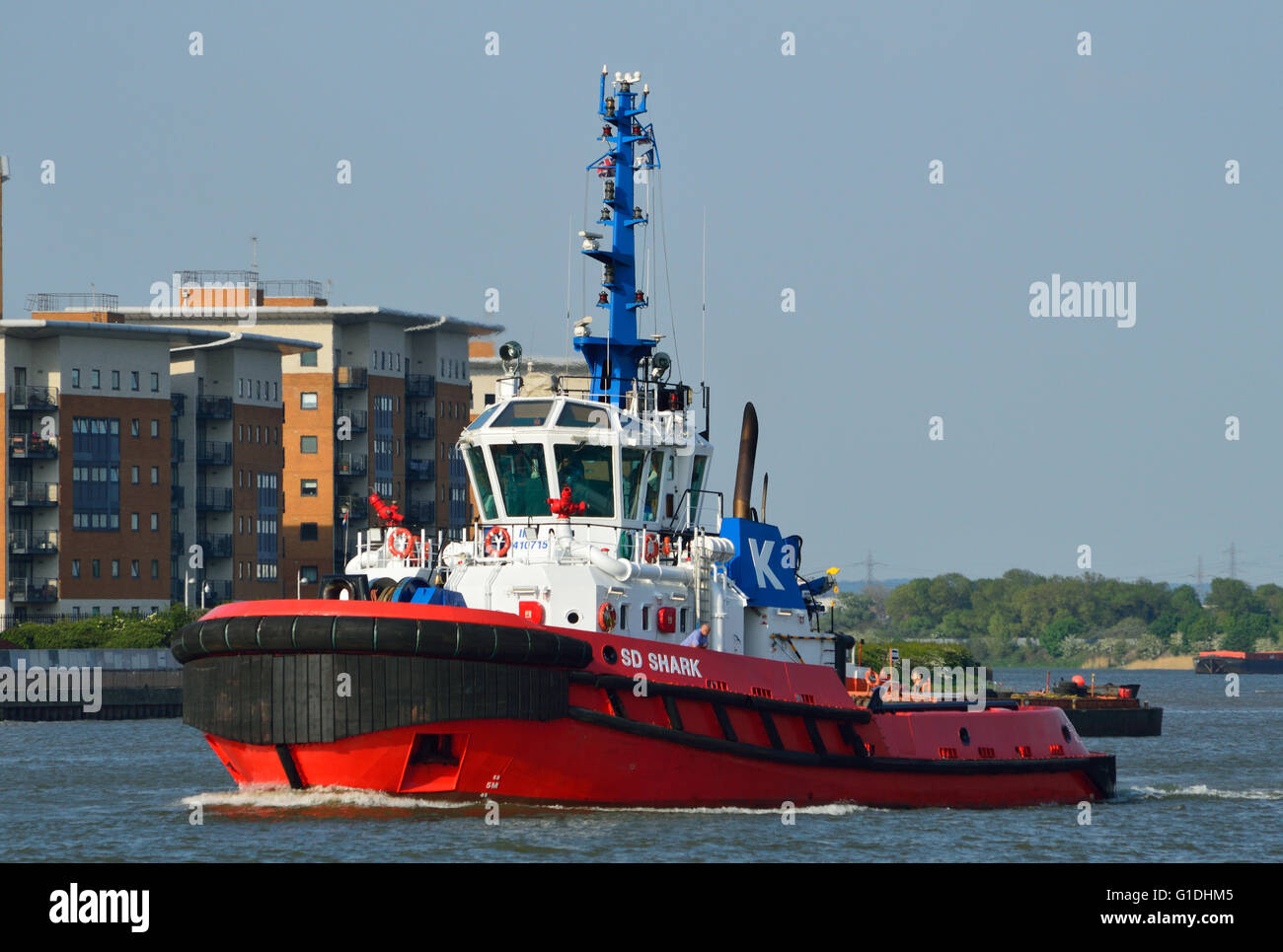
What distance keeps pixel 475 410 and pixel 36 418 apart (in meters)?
40.9

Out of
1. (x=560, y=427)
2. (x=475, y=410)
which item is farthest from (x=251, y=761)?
(x=475, y=410)

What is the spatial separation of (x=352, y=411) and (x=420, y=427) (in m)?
4.25

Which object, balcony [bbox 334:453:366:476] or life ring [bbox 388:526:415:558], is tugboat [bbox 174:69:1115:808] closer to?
life ring [bbox 388:526:415:558]

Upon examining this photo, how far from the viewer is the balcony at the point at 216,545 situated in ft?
306

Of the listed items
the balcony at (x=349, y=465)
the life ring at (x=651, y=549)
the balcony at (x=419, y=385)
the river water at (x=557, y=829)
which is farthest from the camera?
the balcony at (x=419, y=385)

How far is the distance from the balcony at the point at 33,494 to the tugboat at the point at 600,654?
2321 inches

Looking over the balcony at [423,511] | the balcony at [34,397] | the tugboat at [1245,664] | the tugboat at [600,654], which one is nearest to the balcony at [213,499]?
the balcony at [423,511]

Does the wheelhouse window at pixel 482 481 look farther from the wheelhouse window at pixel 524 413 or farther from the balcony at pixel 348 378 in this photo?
the balcony at pixel 348 378

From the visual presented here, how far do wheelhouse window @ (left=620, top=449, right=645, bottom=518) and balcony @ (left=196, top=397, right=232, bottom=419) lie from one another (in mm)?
68486

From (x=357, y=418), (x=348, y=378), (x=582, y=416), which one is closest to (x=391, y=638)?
(x=582, y=416)

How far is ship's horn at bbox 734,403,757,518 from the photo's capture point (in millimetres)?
29522

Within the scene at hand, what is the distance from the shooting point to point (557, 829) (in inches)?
931

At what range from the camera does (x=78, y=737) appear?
5206cm

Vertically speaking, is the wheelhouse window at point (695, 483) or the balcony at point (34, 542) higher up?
the wheelhouse window at point (695, 483)
